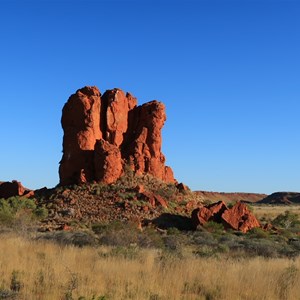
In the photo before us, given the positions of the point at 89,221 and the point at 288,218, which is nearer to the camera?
the point at 89,221

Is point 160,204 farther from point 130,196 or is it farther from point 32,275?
point 32,275

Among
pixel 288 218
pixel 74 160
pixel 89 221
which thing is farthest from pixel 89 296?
pixel 288 218

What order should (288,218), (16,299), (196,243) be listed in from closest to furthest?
(16,299), (196,243), (288,218)

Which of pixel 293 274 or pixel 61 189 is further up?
pixel 61 189

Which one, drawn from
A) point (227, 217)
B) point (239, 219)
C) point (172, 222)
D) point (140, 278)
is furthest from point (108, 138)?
point (140, 278)

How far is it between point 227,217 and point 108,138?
1572 centimetres

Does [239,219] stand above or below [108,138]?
below

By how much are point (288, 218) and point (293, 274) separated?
4441 cm

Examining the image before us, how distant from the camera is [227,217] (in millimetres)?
Answer: 41000

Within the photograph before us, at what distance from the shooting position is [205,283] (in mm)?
10750

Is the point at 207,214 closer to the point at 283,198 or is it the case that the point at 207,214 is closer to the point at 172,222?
the point at 172,222

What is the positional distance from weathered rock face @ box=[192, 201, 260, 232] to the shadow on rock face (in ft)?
3.43

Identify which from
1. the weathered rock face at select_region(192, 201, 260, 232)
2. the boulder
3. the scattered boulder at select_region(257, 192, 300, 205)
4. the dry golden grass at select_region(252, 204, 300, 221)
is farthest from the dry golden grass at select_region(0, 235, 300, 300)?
the scattered boulder at select_region(257, 192, 300, 205)

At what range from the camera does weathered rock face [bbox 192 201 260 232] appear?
4038 cm
